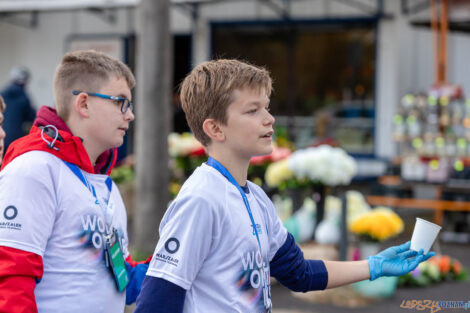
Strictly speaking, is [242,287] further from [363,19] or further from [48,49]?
[48,49]

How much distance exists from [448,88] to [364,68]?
3505mm

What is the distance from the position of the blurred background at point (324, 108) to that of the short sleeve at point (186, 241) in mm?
3542

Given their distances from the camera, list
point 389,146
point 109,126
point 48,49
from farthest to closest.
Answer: point 48,49 < point 389,146 < point 109,126

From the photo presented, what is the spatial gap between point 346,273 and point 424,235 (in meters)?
0.30

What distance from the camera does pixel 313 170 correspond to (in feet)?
19.7

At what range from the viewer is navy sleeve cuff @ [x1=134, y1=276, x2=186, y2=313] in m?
1.82

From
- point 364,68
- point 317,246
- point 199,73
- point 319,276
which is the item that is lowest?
point 317,246

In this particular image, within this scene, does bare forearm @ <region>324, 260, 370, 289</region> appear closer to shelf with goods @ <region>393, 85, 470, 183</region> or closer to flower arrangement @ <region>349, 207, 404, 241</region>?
flower arrangement @ <region>349, 207, 404, 241</region>

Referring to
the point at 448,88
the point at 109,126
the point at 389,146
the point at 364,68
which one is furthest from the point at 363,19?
the point at 109,126

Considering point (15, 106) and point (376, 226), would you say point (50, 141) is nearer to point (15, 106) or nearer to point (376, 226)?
point (376, 226)

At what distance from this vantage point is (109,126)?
7.97 feet

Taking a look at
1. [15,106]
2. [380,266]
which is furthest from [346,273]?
[15,106]

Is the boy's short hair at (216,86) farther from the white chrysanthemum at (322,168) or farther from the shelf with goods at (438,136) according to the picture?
the shelf with goods at (438,136)

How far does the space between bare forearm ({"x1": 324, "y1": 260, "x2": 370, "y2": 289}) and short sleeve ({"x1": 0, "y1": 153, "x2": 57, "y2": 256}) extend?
97 centimetres
